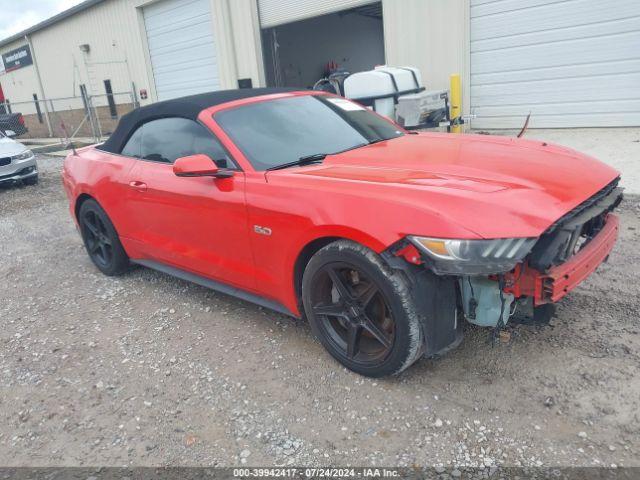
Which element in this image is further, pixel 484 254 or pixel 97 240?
pixel 97 240

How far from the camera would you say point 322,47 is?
18828 mm

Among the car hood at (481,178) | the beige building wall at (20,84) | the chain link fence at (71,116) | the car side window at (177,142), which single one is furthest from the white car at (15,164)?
the beige building wall at (20,84)

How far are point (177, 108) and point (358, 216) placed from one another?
6.31 ft

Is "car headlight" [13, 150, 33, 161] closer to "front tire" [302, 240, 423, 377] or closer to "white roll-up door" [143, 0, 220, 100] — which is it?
"white roll-up door" [143, 0, 220, 100]

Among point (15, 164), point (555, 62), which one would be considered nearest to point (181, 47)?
point (15, 164)

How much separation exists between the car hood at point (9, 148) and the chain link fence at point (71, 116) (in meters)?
4.50

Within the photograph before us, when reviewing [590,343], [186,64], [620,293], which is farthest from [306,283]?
[186,64]

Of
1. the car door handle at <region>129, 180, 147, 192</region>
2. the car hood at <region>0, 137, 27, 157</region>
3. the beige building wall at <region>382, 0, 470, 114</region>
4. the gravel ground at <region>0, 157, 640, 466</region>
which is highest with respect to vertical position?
the beige building wall at <region>382, 0, 470, 114</region>

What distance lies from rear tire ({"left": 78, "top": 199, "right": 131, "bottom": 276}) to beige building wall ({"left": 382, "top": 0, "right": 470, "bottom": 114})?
7.18 m

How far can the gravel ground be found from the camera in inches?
92.0

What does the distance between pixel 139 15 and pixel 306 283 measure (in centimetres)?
1618

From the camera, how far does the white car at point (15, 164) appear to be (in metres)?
9.77

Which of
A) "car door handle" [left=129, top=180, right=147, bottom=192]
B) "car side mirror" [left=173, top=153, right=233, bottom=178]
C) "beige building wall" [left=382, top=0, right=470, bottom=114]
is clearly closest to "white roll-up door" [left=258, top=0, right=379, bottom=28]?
"beige building wall" [left=382, top=0, right=470, bottom=114]

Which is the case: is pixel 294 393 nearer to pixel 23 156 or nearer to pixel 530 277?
pixel 530 277
